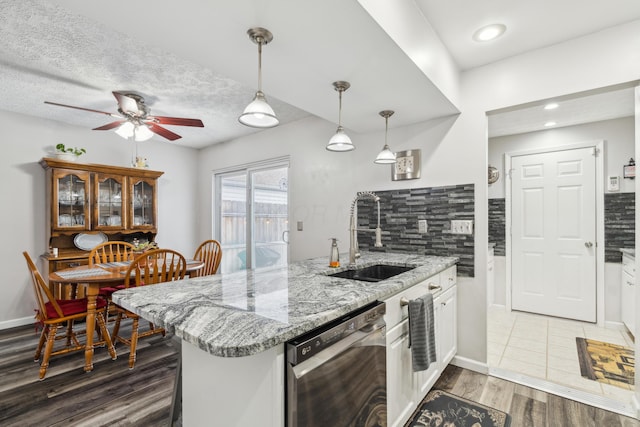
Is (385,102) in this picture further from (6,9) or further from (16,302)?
(16,302)

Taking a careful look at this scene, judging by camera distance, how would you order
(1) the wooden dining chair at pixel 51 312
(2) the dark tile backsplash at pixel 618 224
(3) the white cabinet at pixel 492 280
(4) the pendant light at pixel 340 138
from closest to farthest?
(4) the pendant light at pixel 340 138 < (1) the wooden dining chair at pixel 51 312 < (2) the dark tile backsplash at pixel 618 224 < (3) the white cabinet at pixel 492 280

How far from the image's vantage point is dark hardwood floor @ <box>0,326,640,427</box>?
1.84 m

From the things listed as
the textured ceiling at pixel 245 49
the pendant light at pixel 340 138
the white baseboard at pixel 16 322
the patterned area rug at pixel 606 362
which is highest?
the textured ceiling at pixel 245 49

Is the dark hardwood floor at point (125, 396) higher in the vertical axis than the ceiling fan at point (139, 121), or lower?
lower

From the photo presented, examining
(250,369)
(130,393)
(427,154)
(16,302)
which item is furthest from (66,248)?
(427,154)

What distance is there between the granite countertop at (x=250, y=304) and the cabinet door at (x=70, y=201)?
2.99 m

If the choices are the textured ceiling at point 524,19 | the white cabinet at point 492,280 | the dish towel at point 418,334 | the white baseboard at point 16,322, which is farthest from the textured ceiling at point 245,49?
the white baseboard at point 16,322

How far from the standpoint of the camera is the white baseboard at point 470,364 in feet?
7.82

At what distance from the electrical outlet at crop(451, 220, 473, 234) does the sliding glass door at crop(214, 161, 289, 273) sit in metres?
2.06

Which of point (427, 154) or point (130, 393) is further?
point (427, 154)

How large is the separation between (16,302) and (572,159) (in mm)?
6600

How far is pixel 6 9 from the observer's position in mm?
1771

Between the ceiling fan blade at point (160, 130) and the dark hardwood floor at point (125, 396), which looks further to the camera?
the ceiling fan blade at point (160, 130)

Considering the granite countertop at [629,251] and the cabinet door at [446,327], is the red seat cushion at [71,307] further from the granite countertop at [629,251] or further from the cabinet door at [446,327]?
the granite countertop at [629,251]
